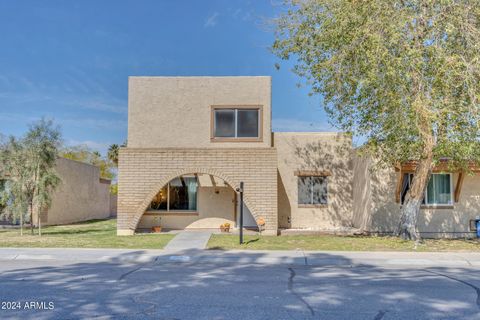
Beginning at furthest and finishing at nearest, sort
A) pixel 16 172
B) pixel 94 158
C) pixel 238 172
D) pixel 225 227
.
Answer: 1. pixel 94 158
2. pixel 225 227
3. pixel 238 172
4. pixel 16 172

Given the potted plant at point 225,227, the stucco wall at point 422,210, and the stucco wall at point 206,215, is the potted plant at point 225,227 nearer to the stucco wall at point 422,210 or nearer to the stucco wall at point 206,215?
the stucco wall at point 206,215

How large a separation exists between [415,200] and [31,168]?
14.9 meters

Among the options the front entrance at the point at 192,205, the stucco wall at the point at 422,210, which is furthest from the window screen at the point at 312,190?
the front entrance at the point at 192,205

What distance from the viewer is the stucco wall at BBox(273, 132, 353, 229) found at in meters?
20.8

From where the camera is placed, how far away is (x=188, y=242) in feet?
49.9

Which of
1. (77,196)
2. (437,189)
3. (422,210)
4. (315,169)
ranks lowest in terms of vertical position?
(422,210)

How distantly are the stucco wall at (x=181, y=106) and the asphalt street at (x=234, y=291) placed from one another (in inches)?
358

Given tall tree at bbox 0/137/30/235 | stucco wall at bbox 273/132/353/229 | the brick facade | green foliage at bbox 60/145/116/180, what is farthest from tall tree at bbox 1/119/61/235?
green foliage at bbox 60/145/116/180

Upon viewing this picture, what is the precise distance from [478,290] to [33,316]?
7722 mm

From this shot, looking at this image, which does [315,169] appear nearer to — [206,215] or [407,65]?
[206,215]

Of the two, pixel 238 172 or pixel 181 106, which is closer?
pixel 238 172

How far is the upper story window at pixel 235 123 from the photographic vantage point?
19852mm

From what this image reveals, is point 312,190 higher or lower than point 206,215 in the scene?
higher

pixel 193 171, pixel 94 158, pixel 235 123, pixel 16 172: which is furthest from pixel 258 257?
pixel 94 158
